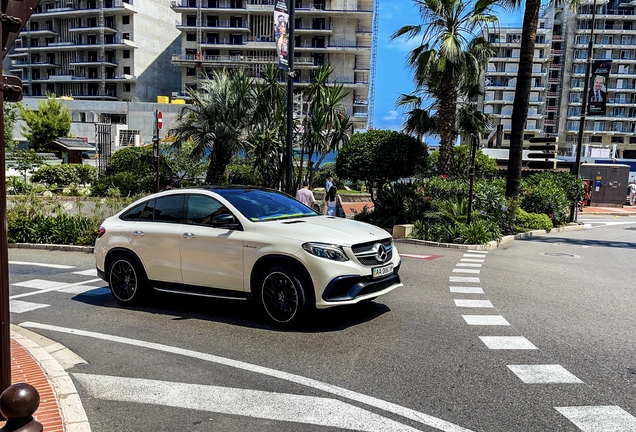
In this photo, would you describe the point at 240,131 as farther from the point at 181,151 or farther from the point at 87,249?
the point at 87,249

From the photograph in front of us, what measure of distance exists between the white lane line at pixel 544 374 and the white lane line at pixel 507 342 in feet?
1.99

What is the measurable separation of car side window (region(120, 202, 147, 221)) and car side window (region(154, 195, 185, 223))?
0.30m

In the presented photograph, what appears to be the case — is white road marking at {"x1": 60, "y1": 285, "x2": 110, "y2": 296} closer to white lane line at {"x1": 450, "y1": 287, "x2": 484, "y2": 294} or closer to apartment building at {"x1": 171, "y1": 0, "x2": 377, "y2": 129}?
white lane line at {"x1": 450, "y1": 287, "x2": 484, "y2": 294}

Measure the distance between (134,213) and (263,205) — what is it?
213 cm

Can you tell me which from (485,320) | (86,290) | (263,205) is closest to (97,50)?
(86,290)

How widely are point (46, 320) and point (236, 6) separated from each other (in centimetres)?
7892

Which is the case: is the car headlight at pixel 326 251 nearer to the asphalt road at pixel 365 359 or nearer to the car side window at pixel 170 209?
the asphalt road at pixel 365 359

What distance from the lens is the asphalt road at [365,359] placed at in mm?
4008

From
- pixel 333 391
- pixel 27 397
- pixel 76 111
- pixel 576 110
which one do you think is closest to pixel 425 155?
pixel 333 391

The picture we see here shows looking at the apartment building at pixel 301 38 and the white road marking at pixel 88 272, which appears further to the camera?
the apartment building at pixel 301 38

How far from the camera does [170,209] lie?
727 cm

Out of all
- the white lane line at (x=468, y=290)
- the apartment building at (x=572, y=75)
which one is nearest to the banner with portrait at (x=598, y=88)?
the white lane line at (x=468, y=290)

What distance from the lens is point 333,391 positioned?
14.6ft

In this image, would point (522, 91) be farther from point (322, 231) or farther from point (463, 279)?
point (322, 231)
